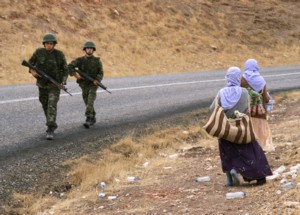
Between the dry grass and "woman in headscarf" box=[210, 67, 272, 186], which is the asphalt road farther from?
"woman in headscarf" box=[210, 67, 272, 186]

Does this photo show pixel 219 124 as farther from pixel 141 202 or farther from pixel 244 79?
pixel 244 79

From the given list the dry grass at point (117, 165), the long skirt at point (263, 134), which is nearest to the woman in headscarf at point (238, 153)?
the dry grass at point (117, 165)

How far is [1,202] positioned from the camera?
7.36 metres

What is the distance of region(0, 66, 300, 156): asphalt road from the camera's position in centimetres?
1068

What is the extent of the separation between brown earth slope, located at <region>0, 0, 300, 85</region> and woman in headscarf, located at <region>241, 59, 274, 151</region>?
40.6ft

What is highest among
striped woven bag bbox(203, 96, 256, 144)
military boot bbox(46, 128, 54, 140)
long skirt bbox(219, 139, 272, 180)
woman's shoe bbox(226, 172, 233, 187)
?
striped woven bag bbox(203, 96, 256, 144)

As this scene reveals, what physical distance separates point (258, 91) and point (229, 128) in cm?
201

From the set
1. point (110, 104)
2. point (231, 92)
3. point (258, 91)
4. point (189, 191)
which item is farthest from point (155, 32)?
point (189, 191)

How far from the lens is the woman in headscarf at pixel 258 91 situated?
8.84 m

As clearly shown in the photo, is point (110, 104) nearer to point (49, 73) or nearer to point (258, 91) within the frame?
point (49, 73)

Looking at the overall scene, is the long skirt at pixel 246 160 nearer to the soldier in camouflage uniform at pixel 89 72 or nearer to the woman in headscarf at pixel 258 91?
the woman in headscarf at pixel 258 91

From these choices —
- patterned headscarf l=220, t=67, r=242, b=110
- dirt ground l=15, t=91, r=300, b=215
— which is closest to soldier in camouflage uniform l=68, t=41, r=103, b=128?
dirt ground l=15, t=91, r=300, b=215

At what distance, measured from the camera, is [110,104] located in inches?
559

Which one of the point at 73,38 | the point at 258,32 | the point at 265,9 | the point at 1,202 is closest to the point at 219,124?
the point at 1,202
